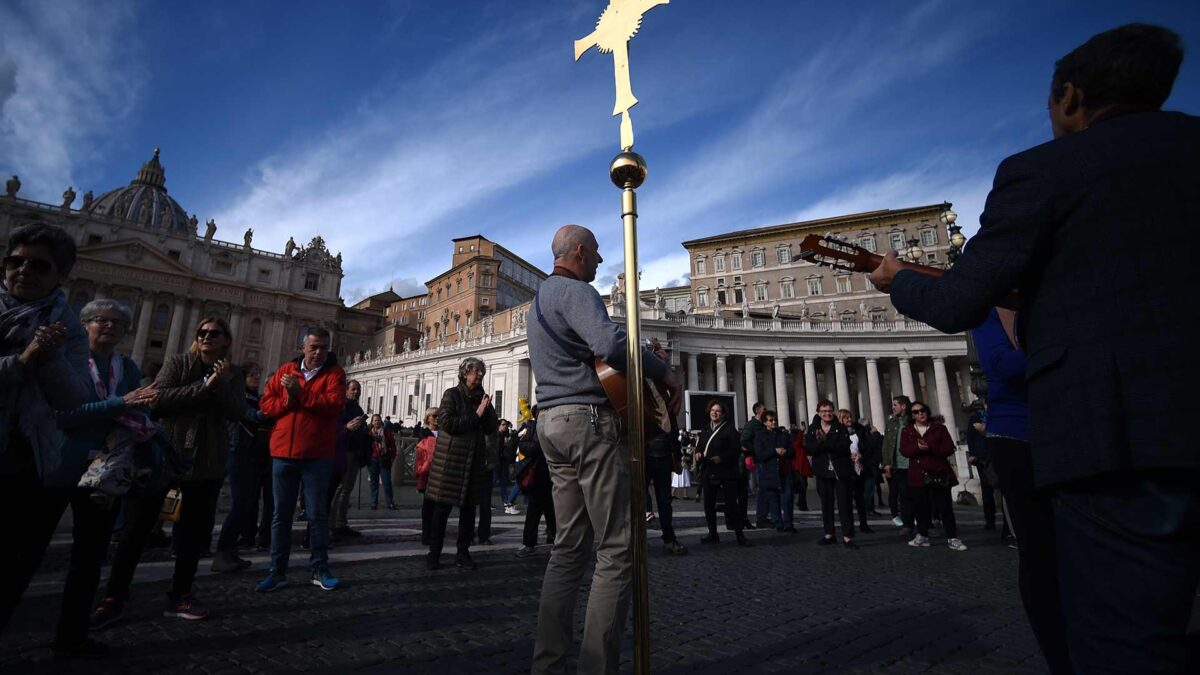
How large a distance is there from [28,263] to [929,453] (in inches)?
355

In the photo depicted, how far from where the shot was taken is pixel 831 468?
8062 millimetres

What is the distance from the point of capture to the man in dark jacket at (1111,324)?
47.9 inches

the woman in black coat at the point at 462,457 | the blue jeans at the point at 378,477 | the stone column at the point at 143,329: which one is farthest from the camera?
the stone column at the point at 143,329

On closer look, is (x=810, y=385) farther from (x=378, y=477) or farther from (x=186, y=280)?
(x=186, y=280)

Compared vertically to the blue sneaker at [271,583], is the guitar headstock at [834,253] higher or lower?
higher

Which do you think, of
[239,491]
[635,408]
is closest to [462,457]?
[239,491]

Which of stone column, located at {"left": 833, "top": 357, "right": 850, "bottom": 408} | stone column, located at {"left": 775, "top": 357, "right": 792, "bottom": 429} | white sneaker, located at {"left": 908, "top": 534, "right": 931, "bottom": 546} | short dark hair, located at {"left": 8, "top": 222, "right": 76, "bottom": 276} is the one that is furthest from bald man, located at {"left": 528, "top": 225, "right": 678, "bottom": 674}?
stone column, located at {"left": 833, "top": 357, "right": 850, "bottom": 408}

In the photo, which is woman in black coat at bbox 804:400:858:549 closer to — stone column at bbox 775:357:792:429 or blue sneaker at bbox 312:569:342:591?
blue sneaker at bbox 312:569:342:591

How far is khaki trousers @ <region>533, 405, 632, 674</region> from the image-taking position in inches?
93.2

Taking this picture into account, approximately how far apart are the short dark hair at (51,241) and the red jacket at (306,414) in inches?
77.7

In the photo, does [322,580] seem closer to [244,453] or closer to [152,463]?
[152,463]

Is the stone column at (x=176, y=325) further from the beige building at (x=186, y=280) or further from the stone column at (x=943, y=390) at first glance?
the stone column at (x=943, y=390)

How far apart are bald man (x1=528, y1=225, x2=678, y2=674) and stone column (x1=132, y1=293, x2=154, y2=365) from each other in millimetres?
64153

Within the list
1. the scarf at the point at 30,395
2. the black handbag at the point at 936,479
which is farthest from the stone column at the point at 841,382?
the scarf at the point at 30,395
